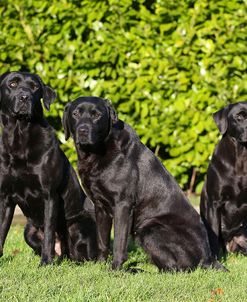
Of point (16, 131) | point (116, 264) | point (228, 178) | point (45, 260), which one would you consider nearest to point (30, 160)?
point (16, 131)

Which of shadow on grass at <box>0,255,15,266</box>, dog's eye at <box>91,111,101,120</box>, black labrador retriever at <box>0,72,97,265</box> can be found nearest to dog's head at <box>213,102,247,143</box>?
dog's eye at <box>91,111,101,120</box>

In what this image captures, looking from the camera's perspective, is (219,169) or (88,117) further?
(219,169)

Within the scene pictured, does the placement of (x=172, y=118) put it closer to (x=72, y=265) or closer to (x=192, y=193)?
(x=192, y=193)

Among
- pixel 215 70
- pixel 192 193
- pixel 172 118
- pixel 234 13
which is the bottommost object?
pixel 192 193

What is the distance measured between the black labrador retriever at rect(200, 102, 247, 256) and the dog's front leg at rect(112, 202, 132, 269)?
1.16 metres

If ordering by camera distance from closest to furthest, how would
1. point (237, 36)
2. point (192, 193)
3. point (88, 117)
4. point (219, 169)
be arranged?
point (88, 117)
point (219, 169)
point (237, 36)
point (192, 193)

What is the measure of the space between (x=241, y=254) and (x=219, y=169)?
3.33 feet

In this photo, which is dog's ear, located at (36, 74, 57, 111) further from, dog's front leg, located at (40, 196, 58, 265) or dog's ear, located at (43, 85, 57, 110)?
dog's front leg, located at (40, 196, 58, 265)

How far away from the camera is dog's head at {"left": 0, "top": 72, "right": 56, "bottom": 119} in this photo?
20.9ft

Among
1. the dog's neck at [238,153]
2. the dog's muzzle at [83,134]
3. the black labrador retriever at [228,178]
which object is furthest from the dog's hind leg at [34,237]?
the dog's neck at [238,153]

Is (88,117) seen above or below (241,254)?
above

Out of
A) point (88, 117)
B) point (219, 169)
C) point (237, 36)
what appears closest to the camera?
point (88, 117)

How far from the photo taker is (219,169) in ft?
23.8

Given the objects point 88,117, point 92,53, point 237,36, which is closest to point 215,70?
point 237,36
